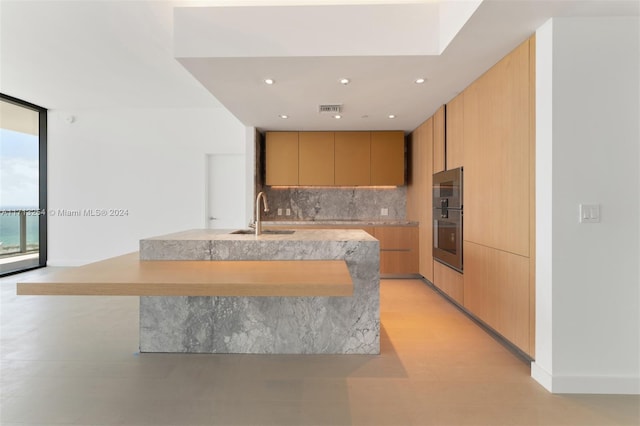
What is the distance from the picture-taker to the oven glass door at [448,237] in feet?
11.4

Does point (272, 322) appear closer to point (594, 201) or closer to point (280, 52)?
point (280, 52)

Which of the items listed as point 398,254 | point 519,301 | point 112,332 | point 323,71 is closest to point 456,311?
point 519,301

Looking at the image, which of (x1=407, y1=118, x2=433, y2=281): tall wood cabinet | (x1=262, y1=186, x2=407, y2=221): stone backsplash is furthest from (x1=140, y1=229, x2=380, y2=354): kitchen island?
(x1=262, y1=186, x2=407, y2=221): stone backsplash

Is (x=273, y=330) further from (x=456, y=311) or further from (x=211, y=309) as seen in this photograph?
(x=456, y=311)

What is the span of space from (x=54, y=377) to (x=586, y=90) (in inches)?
148

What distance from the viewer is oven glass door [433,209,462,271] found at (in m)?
3.47

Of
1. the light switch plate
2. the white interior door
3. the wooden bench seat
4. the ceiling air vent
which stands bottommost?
the wooden bench seat

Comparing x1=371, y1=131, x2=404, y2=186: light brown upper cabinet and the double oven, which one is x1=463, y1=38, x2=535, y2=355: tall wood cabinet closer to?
the double oven

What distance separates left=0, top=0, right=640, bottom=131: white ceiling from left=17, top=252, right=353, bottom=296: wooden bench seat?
1620 millimetres

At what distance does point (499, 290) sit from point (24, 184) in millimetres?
7214

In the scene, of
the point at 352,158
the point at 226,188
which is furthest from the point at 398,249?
the point at 226,188

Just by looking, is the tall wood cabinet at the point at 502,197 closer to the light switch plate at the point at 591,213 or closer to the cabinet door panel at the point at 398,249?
the light switch plate at the point at 591,213

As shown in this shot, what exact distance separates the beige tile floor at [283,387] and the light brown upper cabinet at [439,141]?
1982 mm

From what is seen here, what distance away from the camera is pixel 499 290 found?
8.73 feet
